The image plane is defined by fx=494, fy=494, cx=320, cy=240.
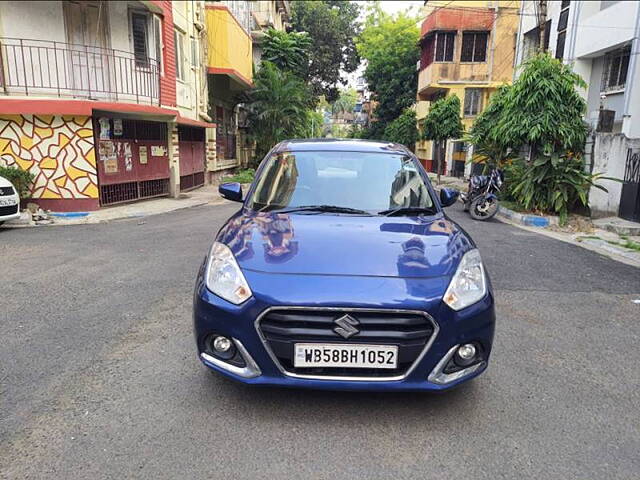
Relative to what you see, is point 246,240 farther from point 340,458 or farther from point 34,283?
point 34,283

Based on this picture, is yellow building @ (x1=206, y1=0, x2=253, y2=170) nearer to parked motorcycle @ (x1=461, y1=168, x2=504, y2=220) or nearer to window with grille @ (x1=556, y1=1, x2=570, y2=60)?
parked motorcycle @ (x1=461, y1=168, x2=504, y2=220)

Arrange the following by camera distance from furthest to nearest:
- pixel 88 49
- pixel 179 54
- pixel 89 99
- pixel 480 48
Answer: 1. pixel 480 48
2. pixel 179 54
3. pixel 88 49
4. pixel 89 99

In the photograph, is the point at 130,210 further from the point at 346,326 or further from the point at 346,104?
the point at 346,104

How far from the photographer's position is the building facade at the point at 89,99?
10.9 m

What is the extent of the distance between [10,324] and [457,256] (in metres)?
3.89

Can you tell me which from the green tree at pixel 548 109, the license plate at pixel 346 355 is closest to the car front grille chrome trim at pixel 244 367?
the license plate at pixel 346 355

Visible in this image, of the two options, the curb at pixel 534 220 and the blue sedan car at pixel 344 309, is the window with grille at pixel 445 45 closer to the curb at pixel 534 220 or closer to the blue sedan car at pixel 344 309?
the curb at pixel 534 220

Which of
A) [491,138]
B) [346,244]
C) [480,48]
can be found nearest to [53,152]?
[346,244]

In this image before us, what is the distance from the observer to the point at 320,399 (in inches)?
123

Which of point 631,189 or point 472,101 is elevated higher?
point 472,101

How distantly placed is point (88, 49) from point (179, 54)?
4241mm

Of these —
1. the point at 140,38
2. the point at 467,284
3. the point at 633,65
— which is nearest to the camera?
the point at 467,284

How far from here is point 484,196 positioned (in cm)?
1154

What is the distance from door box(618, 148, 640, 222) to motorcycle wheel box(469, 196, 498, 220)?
8.41 feet
